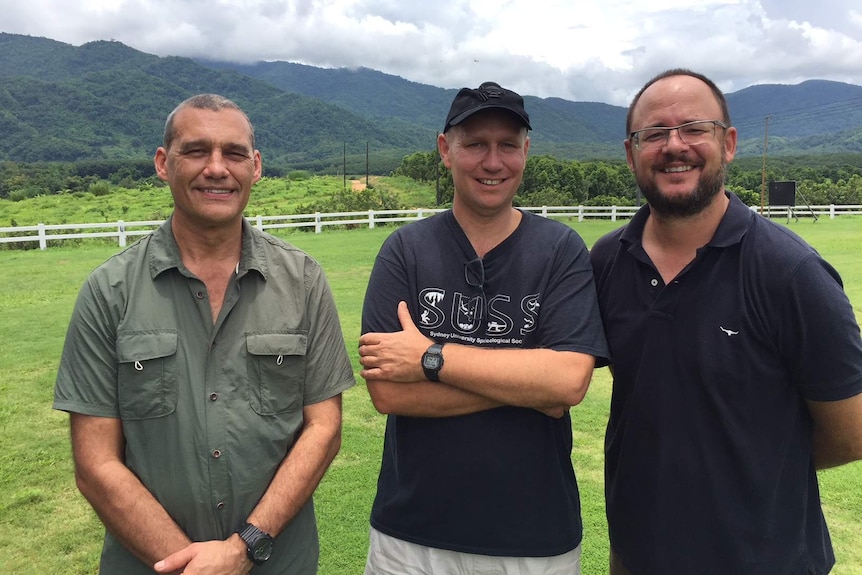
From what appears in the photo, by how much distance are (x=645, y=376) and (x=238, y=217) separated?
149 centimetres

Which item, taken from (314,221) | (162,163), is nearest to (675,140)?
(162,163)

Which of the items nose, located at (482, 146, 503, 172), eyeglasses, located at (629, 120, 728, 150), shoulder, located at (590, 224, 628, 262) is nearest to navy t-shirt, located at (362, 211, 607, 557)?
shoulder, located at (590, 224, 628, 262)

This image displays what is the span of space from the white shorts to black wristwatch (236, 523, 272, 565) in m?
0.45

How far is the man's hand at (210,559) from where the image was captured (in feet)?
6.21

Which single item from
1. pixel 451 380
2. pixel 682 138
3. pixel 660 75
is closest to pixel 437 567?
pixel 451 380

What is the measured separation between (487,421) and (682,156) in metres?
1.12

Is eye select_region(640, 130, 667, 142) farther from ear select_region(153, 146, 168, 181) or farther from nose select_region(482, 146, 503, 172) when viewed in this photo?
ear select_region(153, 146, 168, 181)

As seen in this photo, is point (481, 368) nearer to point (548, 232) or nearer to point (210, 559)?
point (548, 232)

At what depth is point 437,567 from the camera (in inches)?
86.7

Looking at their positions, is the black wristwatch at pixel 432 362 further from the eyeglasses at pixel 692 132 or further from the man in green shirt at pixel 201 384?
the eyeglasses at pixel 692 132

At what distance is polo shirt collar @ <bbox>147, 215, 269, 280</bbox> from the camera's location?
2072 mm

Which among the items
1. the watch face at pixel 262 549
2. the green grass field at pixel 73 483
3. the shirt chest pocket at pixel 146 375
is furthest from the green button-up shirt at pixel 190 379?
the green grass field at pixel 73 483

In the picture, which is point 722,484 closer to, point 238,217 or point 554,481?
point 554,481

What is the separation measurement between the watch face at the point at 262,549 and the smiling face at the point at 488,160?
1.32m
